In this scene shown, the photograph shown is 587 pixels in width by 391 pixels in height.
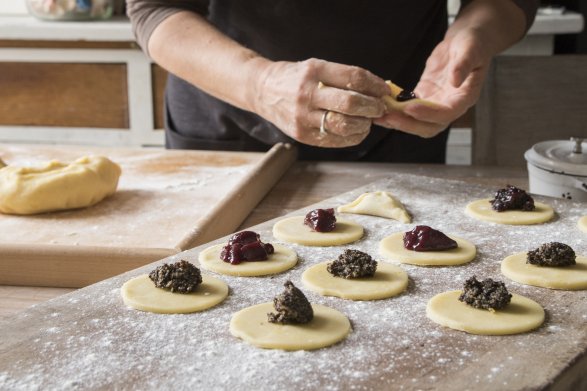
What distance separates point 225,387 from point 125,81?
105 inches

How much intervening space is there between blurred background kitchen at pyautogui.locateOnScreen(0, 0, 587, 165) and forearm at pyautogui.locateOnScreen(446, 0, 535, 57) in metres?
1.12

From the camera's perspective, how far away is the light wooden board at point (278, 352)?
36.7 inches

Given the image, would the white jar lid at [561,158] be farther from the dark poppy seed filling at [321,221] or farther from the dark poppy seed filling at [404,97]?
the dark poppy seed filling at [321,221]

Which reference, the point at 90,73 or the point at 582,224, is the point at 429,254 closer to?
the point at 582,224

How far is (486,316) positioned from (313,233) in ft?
1.30

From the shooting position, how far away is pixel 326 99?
159 cm

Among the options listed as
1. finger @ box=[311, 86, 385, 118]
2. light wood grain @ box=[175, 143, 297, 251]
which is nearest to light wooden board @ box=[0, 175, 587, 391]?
light wood grain @ box=[175, 143, 297, 251]

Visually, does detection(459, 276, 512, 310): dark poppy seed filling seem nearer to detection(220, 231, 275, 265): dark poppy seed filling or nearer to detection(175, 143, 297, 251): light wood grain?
detection(220, 231, 275, 265): dark poppy seed filling

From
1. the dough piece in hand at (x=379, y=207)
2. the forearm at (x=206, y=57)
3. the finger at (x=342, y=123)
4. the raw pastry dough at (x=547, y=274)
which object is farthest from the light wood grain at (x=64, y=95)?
the raw pastry dough at (x=547, y=274)

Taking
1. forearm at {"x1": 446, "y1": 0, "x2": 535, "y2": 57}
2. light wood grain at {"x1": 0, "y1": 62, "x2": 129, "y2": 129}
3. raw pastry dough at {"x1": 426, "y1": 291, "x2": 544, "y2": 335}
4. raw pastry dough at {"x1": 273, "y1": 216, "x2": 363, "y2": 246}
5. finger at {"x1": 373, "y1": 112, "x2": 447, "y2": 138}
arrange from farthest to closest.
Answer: light wood grain at {"x1": 0, "y1": 62, "x2": 129, "y2": 129}, forearm at {"x1": 446, "y1": 0, "x2": 535, "y2": 57}, finger at {"x1": 373, "y1": 112, "x2": 447, "y2": 138}, raw pastry dough at {"x1": 273, "y1": 216, "x2": 363, "y2": 246}, raw pastry dough at {"x1": 426, "y1": 291, "x2": 544, "y2": 335}

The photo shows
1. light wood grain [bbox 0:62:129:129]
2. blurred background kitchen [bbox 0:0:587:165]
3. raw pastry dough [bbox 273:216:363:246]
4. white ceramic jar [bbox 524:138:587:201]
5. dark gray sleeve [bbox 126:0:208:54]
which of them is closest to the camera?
raw pastry dough [bbox 273:216:363:246]

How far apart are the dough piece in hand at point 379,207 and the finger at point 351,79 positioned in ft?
0.66

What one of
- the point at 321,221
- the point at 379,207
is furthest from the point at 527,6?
the point at 321,221

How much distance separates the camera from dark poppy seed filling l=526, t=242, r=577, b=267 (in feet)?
4.06
